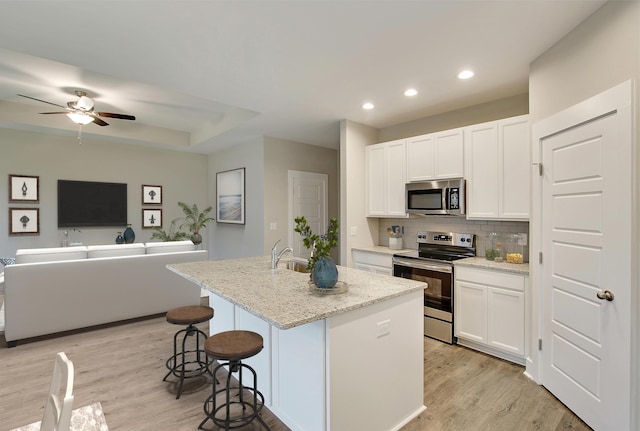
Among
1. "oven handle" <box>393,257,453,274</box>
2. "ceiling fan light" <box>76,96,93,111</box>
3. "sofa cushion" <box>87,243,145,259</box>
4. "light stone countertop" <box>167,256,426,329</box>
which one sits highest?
"ceiling fan light" <box>76,96,93,111</box>

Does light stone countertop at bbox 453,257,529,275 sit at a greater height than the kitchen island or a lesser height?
greater

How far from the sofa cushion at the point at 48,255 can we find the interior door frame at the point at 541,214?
4665 millimetres

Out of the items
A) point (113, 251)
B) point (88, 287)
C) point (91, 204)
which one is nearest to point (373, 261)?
point (113, 251)

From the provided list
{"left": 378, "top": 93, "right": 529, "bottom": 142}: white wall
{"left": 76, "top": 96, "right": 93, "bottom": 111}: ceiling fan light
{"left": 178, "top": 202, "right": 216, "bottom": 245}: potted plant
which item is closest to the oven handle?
{"left": 378, "top": 93, "right": 529, "bottom": 142}: white wall

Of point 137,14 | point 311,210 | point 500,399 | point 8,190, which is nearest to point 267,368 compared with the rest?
point 500,399

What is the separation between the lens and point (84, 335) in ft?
11.6

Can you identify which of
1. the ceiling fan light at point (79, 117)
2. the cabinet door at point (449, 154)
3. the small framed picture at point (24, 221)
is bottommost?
the small framed picture at point (24, 221)

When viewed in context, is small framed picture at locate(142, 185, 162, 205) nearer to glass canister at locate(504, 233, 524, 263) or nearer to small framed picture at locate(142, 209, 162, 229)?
small framed picture at locate(142, 209, 162, 229)

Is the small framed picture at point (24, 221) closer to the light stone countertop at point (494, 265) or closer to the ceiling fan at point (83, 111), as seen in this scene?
the ceiling fan at point (83, 111)

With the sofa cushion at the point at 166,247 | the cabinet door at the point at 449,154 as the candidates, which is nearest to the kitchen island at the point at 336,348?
the cabinet door at the point at 449,154

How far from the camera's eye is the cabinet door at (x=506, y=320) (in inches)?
111

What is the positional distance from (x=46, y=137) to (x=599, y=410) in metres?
7.66

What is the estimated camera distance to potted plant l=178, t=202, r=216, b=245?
→ 20.8 feet

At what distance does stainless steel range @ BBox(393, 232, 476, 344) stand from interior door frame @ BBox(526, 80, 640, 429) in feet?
2.58
